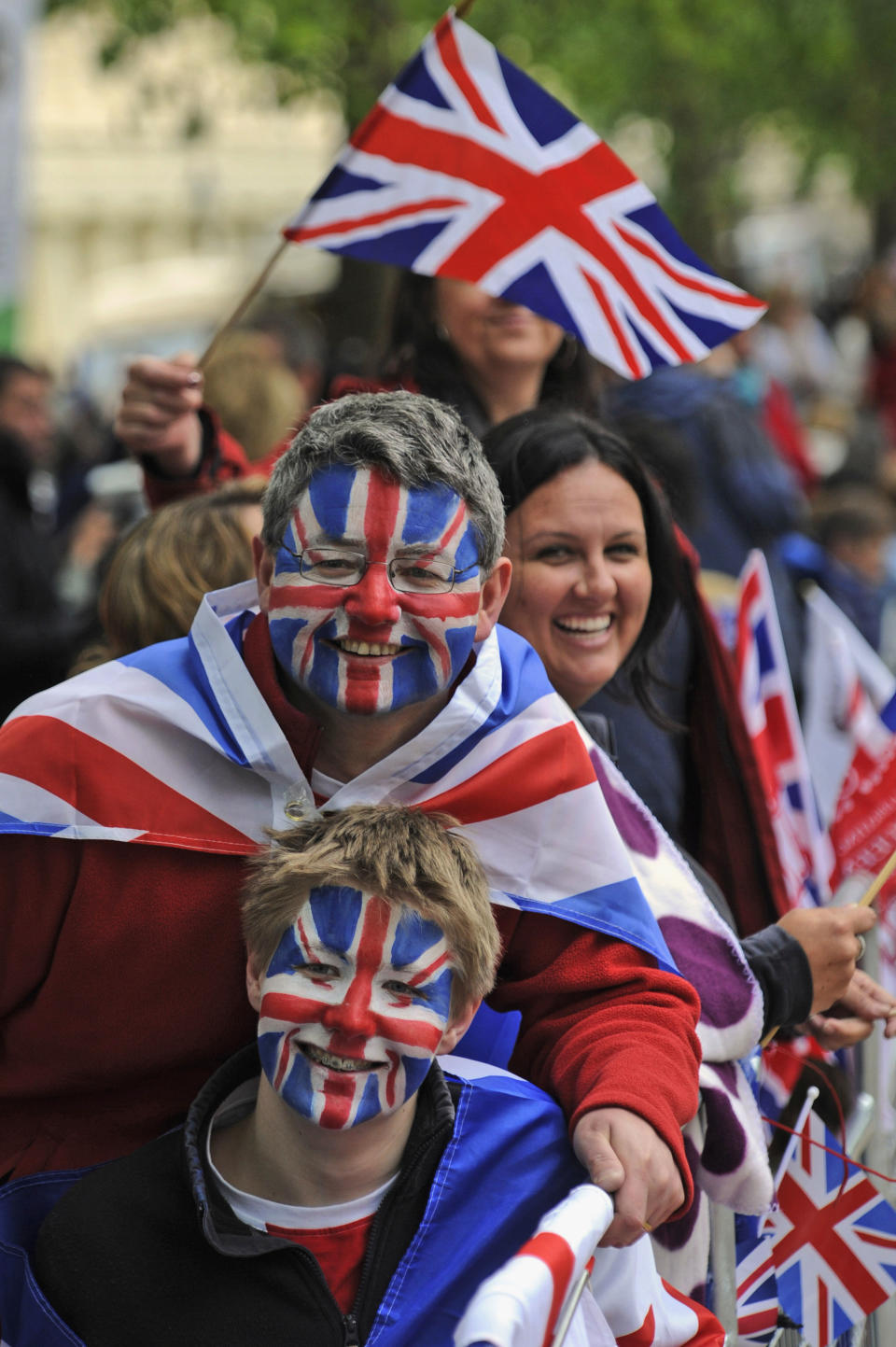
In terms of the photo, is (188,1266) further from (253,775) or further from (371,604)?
(371,604)

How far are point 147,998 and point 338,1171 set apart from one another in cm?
40

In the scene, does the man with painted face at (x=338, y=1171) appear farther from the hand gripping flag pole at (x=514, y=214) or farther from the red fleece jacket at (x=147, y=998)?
the hand gripping flag pole at (x=514, y=214)

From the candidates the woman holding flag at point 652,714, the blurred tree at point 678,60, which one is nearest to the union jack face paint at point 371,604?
the woman holding flag at point 652,714

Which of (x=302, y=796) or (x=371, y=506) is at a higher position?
(x=371, y=506)

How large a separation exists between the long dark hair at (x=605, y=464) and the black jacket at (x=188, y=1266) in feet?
4.42

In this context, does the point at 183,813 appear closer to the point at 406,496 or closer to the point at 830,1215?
the point at 406,496

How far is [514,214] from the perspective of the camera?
4.04 metres

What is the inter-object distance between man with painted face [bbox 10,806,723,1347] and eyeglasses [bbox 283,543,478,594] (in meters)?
0.33

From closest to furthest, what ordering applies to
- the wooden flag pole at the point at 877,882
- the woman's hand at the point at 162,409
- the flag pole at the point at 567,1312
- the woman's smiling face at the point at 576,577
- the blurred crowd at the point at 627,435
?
the flag pole at the point at 567,1312, the woman's smiling face at the point at 576,577, the wooden flag pole at the point at 877,882, the woman's hand at the point at 162,409, the blurred crowd at the point at 627,435

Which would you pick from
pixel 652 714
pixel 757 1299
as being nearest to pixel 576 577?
pixel 652 714

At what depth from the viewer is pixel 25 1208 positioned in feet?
8.35

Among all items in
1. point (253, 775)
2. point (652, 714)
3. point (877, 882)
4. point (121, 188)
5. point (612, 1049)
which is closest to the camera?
point (612, 1049)

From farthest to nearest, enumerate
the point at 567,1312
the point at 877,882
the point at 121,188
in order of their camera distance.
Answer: the point at 121,188, the point at 877,882, the point at 567,1312

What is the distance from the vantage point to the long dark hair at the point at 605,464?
329 centimetres
